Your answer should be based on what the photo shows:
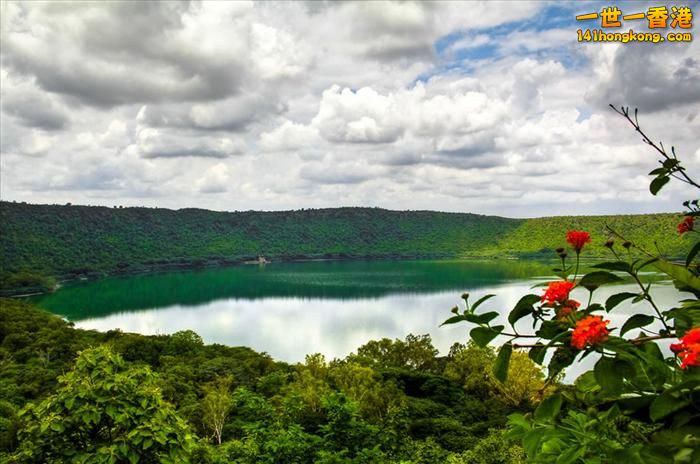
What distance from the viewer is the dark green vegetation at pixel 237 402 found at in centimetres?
658

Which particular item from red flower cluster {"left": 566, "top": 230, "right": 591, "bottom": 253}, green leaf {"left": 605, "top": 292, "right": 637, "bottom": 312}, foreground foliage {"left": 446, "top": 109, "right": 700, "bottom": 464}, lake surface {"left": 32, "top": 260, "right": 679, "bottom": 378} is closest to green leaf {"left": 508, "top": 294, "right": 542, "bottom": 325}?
foreground foliage {"left": 446, "top": 109, "right": 700, "bottom": 464}

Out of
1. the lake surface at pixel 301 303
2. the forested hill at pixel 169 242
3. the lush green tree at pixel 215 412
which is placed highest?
the forested hill at pixel 169 242

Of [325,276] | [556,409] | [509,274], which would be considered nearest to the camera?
[556,409]

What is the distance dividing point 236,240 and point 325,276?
7145 cm

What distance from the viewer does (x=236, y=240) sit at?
192 meters

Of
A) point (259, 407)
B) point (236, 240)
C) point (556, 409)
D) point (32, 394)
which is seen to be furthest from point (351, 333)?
point (236, 240)

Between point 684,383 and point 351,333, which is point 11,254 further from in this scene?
point 684,383

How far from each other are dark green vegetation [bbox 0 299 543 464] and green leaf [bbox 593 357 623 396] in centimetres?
21

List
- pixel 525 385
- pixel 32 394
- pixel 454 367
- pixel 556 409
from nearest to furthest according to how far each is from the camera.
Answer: pixel 556 409 → pixel 32 394 → pixel 525 385 → pixel 454 367

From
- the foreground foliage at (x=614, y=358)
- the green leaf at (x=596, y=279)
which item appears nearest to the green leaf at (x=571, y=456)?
the foreground foliage at (x=614, y=358)

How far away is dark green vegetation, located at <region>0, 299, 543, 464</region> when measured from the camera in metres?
6.58

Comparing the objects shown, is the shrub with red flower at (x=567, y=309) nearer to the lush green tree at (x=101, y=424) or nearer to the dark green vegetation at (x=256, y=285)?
the lush green tree at (x=101, y=424)

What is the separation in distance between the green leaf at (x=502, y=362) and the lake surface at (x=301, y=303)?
49.4m

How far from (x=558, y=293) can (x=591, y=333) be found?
12.8 inches
